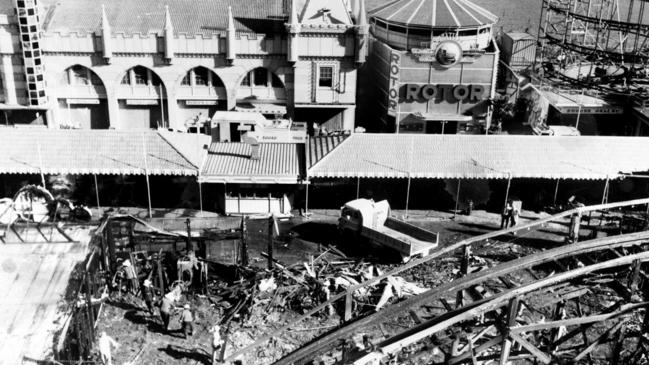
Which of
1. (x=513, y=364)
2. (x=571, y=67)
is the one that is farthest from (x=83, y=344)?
(x=571, y=67)

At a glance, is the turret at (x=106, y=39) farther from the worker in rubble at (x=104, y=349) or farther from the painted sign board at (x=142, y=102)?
the worker in rubble at (x=104, y=349)

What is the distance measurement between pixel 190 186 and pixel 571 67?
38.9 m

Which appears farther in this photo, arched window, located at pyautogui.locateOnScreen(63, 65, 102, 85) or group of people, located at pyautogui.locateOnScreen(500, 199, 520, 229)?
arched window, located at pyautogui.locateOnScreen(63, 65, 102, 85)

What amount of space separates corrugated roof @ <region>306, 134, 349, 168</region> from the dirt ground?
3.51 metres

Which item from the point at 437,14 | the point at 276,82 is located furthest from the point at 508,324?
the point at 437,14

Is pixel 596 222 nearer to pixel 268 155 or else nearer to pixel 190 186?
pixel 268 155

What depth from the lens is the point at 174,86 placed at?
55688 mm

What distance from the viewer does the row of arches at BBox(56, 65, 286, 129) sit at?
55.6 metres

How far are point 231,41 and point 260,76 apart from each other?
373 centimetres

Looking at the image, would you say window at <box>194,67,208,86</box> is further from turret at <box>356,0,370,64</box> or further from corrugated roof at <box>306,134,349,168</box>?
corrugated roof at <box>306,134,349,168</box>

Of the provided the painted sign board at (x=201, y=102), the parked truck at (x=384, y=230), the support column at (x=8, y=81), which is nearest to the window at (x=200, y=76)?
the painted sign board at (x=201, y=102)

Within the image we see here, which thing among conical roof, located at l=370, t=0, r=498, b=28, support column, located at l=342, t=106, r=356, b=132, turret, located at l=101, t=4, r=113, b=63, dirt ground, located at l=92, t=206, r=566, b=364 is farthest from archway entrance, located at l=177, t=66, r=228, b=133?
dirt ground, located at l=92, t=206, r=566, b=364

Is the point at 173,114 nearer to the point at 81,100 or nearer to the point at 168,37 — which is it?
the point at 168,37

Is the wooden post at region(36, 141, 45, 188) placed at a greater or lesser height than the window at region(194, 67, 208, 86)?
lesser
